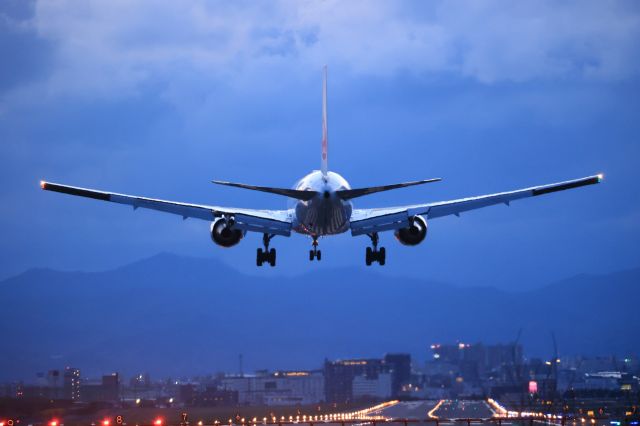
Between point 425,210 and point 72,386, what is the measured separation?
6077 cm

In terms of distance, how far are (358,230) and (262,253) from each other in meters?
7.87

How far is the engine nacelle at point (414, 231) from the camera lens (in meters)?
54.8

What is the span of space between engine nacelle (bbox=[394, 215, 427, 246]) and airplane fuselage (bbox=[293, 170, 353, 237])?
4524mm

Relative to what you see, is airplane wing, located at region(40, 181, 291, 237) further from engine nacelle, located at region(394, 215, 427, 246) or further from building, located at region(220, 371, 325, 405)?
building, located at region(220, 371, 325, 405)

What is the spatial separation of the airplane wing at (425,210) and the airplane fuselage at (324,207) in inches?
94.0

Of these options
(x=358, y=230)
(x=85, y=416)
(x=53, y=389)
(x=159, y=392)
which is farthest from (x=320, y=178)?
(x=159, y=392)

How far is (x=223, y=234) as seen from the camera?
53406 millimetres

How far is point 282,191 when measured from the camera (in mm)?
46344

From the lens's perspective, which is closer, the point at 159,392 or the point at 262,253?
the point at 262,253

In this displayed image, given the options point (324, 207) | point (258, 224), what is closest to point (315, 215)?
point (324, 207)

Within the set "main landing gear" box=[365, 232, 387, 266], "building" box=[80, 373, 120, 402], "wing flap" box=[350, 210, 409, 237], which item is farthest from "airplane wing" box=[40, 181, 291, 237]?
"building" box=[80, 373, 120, 402]

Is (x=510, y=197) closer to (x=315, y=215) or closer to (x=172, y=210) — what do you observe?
(x=315, y=215)

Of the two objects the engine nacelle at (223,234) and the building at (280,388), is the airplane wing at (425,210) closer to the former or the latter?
the engine nacelle at (223,234)

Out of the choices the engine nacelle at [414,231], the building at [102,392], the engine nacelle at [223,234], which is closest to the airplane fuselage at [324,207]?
the engine nacelle at [223,234]
